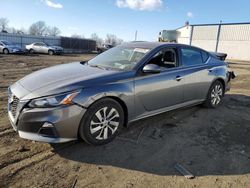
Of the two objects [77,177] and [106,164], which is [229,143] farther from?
[77,177]

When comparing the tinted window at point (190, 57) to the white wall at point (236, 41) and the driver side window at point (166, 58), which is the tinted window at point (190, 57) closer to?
the driver side window at point (166, 58)

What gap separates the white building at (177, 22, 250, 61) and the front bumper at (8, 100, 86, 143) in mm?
39713

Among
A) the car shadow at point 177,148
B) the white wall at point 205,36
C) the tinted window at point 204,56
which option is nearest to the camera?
the car shadow at point 177,148

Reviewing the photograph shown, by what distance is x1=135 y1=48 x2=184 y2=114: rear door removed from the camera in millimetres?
4070

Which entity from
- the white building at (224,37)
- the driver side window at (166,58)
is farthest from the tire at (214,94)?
the white building at (224,37)

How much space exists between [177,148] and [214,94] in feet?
8.41

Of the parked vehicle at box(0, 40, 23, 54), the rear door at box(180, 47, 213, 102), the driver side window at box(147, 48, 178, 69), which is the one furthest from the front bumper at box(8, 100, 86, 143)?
the parked vehicle at box(0, 40, 23, 54)

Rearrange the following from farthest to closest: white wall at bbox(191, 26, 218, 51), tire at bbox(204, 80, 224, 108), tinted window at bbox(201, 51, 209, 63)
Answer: white wall at bbox(191, 26, 218, 51) < tire at bbox(204, 80, 224, 108) < tinted window at bbox(201, 51, 209, 63)

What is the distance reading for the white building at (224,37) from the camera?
125 feet

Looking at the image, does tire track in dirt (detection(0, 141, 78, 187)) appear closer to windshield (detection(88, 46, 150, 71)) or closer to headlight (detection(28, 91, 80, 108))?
headlight (detection(28, 91, 80, 108))

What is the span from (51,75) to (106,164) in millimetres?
1640

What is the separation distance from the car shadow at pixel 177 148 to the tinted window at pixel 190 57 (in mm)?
1134

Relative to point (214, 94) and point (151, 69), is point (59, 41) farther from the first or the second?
point (151, 69)

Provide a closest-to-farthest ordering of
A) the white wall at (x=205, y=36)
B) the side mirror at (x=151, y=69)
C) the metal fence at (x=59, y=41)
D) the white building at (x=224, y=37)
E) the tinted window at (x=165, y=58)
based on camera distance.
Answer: the side mirror at (x=151, y=69) < the tinted window at (x=165, y=58) < the metal fence at (x=59, y=41) < the white building at (x=224, y=37) < the white wall at (x=205, y=36)
